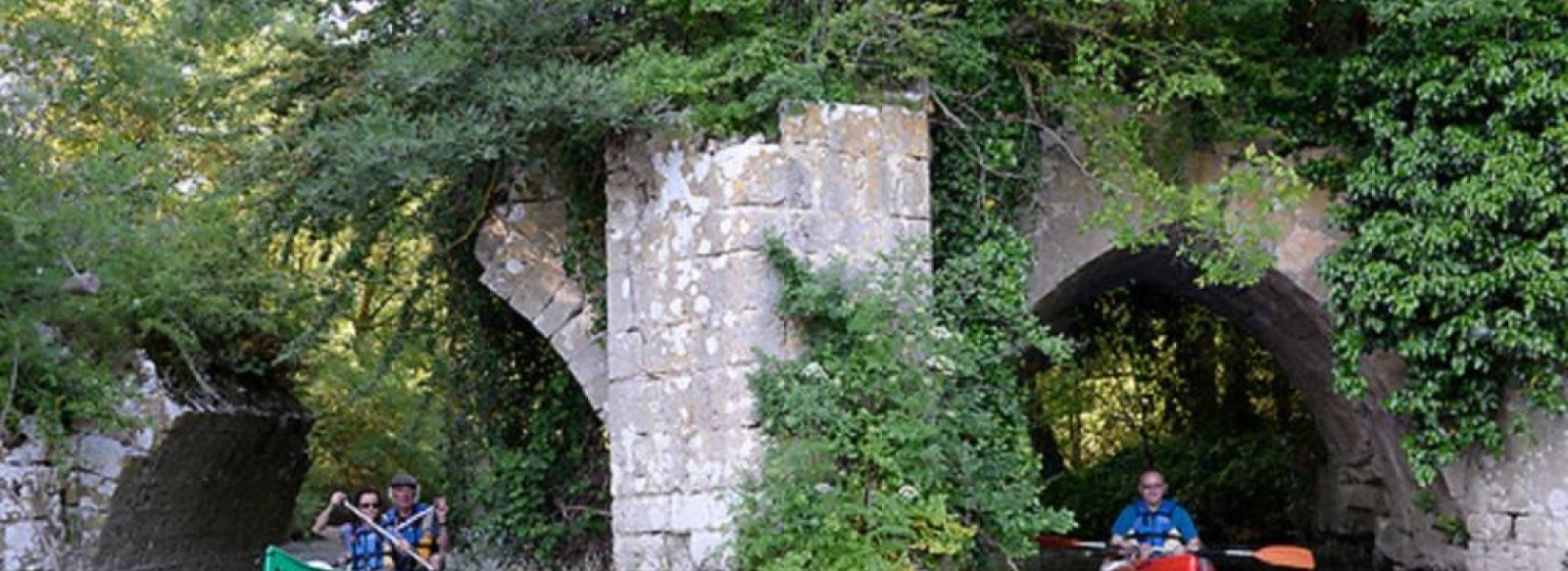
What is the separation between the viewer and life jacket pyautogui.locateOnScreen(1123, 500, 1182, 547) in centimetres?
998

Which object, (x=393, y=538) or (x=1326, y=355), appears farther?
(x=1326, y=355)

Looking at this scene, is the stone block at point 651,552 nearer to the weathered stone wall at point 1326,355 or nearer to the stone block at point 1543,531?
the weathered stone wall at point 1326,355

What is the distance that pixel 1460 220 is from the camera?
27.3 feet

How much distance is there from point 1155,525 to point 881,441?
2.97 meters

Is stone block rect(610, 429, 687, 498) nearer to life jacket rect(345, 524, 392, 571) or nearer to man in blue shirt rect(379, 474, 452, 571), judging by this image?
man in blue shirt rect(379, 474, 452, 571)

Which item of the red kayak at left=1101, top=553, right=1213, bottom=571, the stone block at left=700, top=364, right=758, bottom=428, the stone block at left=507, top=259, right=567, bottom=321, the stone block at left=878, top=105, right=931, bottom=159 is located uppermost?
the stone block at left=878, top=105, right=931, bottom=159

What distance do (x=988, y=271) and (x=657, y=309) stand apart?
5.33ft

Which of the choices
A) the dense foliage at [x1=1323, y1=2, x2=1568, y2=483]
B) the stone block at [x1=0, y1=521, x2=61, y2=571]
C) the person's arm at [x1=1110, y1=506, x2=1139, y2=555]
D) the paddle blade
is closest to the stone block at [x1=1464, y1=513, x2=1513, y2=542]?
the dense foliage at [x1=1323, y1=2, x2=1568, y2=483]

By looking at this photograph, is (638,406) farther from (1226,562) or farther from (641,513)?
(1226,562)

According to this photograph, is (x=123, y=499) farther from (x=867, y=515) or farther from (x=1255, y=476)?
(x=1255, y=476)

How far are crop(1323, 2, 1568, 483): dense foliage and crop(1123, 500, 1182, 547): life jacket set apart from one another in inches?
61.0

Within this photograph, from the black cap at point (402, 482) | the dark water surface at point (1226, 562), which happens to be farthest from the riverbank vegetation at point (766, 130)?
the dark water surface at point (1226, 562)

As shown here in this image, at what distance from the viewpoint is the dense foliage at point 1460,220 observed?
8219 mm

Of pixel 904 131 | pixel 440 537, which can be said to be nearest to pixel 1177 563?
pixel 904 131
